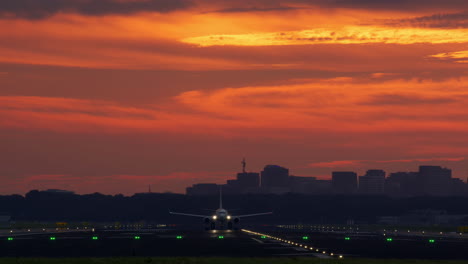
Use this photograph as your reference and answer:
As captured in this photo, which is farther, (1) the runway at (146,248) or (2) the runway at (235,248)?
(1) the runway at (146,248)

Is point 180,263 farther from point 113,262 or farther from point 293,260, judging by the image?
point 293,260

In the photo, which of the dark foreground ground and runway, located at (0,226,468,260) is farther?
runway, located at (0,226,468,260)

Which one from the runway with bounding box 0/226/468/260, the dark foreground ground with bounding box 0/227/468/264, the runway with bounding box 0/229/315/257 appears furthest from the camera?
the runway with bounding box 0/229/315/257

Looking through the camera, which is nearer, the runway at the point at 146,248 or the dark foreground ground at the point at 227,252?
the dark foreground ground at the point at 227,252

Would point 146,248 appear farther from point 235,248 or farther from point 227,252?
point 227,252

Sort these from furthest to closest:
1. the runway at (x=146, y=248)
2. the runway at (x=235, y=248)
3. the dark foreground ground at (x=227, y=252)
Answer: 1. the runway at (x=146, y=248)
2. the runway at (x=235, y=248)
3. the dark foreground ground at (x=227, y=252)

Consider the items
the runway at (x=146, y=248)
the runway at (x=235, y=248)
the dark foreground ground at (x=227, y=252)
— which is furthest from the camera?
the runway at (x=146, y=248)

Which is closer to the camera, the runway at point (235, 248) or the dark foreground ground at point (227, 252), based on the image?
the dark foreground ground at point (227, 252)

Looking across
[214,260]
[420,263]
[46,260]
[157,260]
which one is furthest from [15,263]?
[420,263]

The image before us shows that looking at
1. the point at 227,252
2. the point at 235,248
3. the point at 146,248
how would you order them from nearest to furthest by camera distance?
1. the point at 227,252
2. the point at 235,248
3. the point at 146,248

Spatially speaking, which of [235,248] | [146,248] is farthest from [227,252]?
[146,248]

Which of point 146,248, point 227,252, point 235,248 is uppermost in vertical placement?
point 146,248
